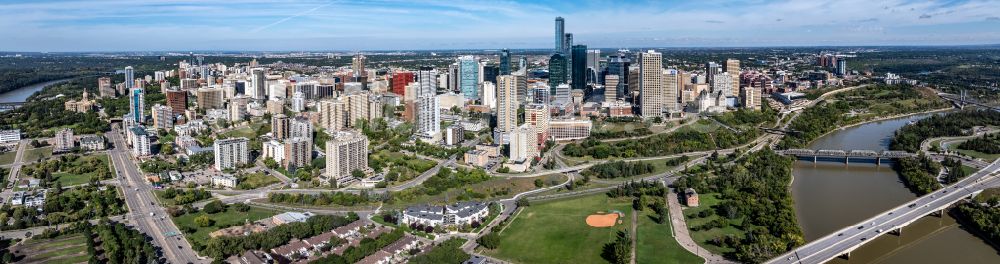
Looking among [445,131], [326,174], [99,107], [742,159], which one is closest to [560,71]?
[445,131]

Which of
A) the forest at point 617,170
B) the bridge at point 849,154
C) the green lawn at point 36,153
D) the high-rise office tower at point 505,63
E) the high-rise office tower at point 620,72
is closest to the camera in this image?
the forest at point 617,170

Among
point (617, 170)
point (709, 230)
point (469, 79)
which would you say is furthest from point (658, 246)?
point (469, 79)

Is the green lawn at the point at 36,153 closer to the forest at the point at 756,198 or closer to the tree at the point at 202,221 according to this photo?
the tree at the point at 202,221

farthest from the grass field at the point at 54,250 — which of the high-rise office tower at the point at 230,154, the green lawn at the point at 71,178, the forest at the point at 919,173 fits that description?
the forest at the point at 919,173

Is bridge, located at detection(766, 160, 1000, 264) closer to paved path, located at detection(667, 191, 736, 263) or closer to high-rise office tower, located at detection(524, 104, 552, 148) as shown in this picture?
paved path, located at detection(667, 191, 736, 263)

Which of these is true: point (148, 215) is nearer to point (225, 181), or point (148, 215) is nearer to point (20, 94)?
point (225, 181)

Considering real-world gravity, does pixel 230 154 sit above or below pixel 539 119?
below
